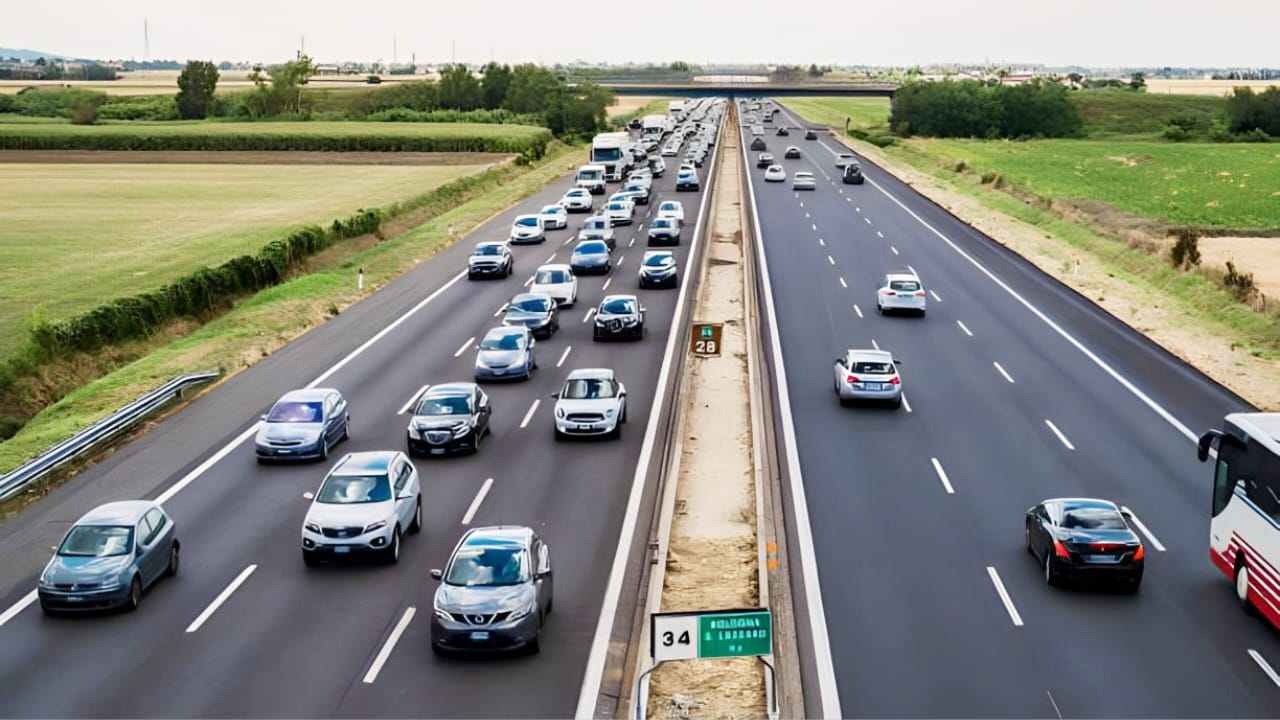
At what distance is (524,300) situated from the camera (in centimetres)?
4653

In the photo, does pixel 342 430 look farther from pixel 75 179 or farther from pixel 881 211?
pixel 75 179

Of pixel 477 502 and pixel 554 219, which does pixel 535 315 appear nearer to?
pixel 477 502

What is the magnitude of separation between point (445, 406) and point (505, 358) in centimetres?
734

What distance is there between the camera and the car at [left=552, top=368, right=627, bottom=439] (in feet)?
107

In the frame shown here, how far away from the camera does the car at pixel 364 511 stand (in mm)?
24312

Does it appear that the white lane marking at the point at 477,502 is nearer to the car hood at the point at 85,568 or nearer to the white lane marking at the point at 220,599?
the white lane marking at the point at 220,599

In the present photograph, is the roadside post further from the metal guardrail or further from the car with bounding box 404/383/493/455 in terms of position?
the metal guardrail

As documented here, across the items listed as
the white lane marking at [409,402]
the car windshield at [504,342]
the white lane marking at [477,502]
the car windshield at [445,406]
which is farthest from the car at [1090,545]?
the car windshield at [504,342]

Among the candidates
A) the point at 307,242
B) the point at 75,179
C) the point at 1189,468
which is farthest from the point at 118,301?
the point at 75,179

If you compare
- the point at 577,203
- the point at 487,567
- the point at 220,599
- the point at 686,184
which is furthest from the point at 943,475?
the point at 686,184

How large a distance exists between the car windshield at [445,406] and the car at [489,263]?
25.8 m

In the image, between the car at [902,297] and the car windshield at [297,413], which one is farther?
the car at [902,297]

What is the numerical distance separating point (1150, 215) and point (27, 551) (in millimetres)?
75956

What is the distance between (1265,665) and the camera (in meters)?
20.0
